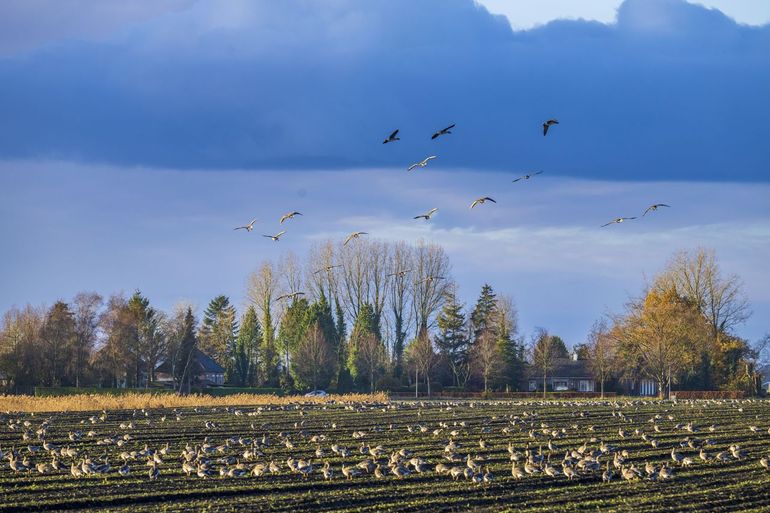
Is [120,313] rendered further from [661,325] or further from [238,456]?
[238,456]

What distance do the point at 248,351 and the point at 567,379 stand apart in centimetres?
3924

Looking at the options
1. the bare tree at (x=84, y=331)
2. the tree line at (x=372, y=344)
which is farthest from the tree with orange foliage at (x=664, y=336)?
the bare tree at (x=84, y=331)

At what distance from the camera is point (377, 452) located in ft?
106

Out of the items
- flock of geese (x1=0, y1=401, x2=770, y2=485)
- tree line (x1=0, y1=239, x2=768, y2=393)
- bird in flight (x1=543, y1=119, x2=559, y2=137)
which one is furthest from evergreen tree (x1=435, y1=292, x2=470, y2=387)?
bird in flight (x1=543, y1=119, x2=559, y2=137)

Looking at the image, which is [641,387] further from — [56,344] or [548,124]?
[548,124]

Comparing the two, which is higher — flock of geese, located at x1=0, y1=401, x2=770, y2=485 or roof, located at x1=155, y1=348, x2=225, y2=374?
roof, located at x1=155, y1=348, x2=225, y2=374

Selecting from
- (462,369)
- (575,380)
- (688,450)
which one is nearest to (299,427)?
(688,450)

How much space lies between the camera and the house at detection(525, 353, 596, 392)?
116 metres

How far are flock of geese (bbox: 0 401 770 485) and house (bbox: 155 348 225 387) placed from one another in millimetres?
60947

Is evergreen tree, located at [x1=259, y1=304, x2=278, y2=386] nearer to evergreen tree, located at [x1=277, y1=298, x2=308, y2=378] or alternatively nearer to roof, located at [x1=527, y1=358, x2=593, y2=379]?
evergreen tree, located at [x1=277, y1=298, x2=308, y2=378]

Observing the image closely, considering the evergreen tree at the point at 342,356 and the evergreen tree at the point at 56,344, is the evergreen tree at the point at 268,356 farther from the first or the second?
the evergreen tree at the point at 56,344

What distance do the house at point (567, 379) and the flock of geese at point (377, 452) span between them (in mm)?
65696

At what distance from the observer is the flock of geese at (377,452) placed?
27625 mm

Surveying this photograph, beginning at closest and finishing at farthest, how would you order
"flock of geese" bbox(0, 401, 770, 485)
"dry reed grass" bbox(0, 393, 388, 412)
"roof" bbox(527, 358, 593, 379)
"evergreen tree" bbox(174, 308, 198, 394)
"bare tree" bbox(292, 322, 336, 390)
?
1. "flock of geese" bbox(0, 401, 770, 485)
2. "dry reed grass" bbox(0, 393, 388, 412)
3. "evergreen tree" bbox(174, 308, 198, 394)
4. "bare tree" bbox(292, 322, 336, 390)
5. "roof" bbox(527, 358, 593, 379)
